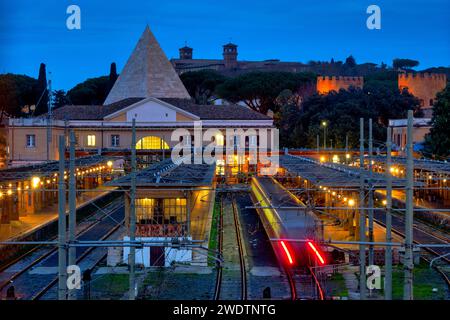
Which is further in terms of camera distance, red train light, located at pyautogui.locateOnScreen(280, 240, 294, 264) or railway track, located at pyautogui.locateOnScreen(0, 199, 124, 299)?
red train light, located at pyautogui.locateOnScreen(280, 240, 294, 264)

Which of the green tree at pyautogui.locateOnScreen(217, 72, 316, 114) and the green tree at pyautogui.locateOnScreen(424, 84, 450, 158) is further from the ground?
the green tree at pyautogui.locateOnScreen(217, 72, 316, 114)

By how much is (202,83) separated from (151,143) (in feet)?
92.1

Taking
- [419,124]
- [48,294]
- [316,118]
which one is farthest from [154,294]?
[316,118]

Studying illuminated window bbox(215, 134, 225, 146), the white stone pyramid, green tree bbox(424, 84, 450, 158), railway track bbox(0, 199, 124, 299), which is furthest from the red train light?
the white stone pyramid

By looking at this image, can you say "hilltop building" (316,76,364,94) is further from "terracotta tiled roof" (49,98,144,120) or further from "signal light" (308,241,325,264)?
"signal light" (308,241,325,264)

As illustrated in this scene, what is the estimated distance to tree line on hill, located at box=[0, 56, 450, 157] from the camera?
42344mm

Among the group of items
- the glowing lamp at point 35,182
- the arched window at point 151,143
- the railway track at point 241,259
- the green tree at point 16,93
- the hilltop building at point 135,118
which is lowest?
the railway track at point 241,259

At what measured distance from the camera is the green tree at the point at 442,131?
30.5 meters

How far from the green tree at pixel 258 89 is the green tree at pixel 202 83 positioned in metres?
4.98

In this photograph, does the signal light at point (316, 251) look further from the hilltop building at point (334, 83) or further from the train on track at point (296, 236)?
the hilltop building at point (334, 83)

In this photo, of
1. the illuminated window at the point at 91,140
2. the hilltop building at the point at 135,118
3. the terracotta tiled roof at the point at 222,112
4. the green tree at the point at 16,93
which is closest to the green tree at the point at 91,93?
the green tree at the point at 16,93

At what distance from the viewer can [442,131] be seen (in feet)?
101

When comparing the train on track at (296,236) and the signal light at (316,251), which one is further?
the train on track at (296,236)
